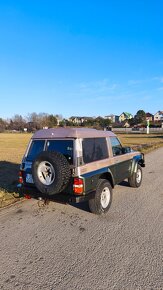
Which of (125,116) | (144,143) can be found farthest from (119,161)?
(125,116)

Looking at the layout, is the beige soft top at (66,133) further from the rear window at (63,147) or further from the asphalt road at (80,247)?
the asphalt road at (80,247)

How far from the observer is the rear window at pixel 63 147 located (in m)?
4.84

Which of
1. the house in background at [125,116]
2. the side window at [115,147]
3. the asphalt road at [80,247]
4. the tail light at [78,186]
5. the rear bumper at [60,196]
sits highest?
the house in background at [125,116]

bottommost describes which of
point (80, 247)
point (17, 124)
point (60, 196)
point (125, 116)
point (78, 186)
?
point (80, 247)

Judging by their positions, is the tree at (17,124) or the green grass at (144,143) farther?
the tree at (17,124)

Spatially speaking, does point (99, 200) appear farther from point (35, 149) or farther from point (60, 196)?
point (35, 149)

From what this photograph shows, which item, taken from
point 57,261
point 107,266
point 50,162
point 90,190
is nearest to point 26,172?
point 50,162

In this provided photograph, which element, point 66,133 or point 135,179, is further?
point 135,179

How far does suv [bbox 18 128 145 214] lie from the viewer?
460cm

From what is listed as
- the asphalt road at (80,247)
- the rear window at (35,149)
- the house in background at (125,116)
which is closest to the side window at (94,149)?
the rear window at (35,149)

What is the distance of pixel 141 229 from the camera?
174 inches

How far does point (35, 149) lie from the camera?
5391 millimetres

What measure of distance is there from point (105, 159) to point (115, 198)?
1.41m

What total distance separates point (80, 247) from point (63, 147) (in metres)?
1.97
